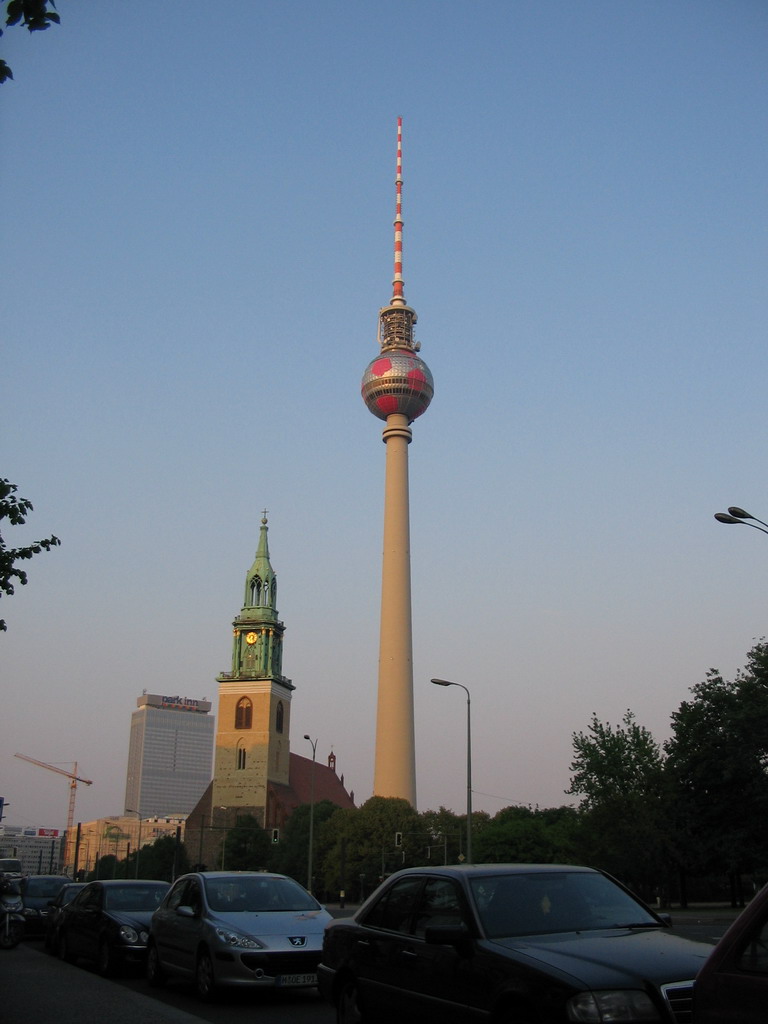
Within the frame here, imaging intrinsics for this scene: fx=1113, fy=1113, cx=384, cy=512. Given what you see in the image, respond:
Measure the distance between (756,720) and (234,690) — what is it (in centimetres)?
7987

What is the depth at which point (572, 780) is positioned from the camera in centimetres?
5994

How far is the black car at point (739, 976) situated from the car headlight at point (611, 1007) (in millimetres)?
1794

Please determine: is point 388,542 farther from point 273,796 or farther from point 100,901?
point 100,901

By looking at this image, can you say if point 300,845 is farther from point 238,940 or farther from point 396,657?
point 238,940

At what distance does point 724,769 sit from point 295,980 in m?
42.4

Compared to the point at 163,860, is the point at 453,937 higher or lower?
lower

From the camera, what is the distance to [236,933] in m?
12.9

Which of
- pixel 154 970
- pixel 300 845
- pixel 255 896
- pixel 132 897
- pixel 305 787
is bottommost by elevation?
pixel 154 970

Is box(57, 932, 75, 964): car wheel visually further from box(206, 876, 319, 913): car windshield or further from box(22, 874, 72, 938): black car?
box(206, 876, 319, 913): car windshield

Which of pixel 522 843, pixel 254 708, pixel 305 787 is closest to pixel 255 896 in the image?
pixel 522 843

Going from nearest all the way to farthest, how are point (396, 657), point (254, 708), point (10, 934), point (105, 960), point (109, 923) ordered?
1. point (105, 960)
2. point (109, 923)
3. point (10, 934)
4. point (396, 657)
5. point (254, 708)

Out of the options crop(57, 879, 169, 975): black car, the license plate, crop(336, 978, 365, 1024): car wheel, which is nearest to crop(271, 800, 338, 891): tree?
crop(57, 879, 169, 975): black car

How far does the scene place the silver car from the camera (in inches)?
500

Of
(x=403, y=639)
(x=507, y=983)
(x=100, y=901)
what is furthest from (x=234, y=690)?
(x=507, y=983)
